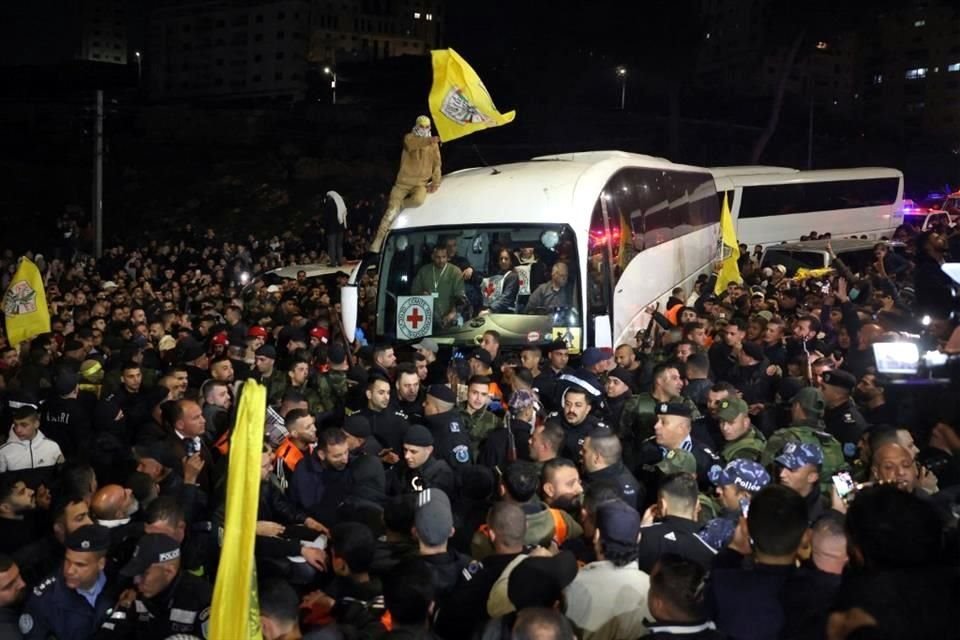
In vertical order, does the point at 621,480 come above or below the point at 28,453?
above

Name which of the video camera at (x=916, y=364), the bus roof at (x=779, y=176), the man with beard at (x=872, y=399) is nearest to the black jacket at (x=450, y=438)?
the man with beard at (x=872, y=399)

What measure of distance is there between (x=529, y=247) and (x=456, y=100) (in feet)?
7.21

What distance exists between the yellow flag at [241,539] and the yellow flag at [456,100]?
27.4 ft

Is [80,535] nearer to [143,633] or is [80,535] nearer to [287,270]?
[143,633]

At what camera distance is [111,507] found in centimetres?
520

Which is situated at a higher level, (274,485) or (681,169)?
(681,169)

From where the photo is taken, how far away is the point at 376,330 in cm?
1134

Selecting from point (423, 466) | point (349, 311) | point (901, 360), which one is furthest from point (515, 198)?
point (901, 360)

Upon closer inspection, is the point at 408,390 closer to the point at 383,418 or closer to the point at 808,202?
the point at 383,418

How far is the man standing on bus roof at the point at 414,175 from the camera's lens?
11648 mm

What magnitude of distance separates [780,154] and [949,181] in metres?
8.82

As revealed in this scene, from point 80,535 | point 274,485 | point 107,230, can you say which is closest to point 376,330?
point 274,485

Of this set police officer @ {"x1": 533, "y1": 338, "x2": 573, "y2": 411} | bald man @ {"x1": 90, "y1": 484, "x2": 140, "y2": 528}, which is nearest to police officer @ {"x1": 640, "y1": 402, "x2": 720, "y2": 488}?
police officer @ {"x1": 533, "y1": 338, "x2": 573, "y2": 411}

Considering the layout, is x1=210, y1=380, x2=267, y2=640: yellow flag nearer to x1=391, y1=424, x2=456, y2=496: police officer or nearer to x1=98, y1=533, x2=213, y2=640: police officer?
x1=98, y1=533, x2=213, y2=640: police officer
